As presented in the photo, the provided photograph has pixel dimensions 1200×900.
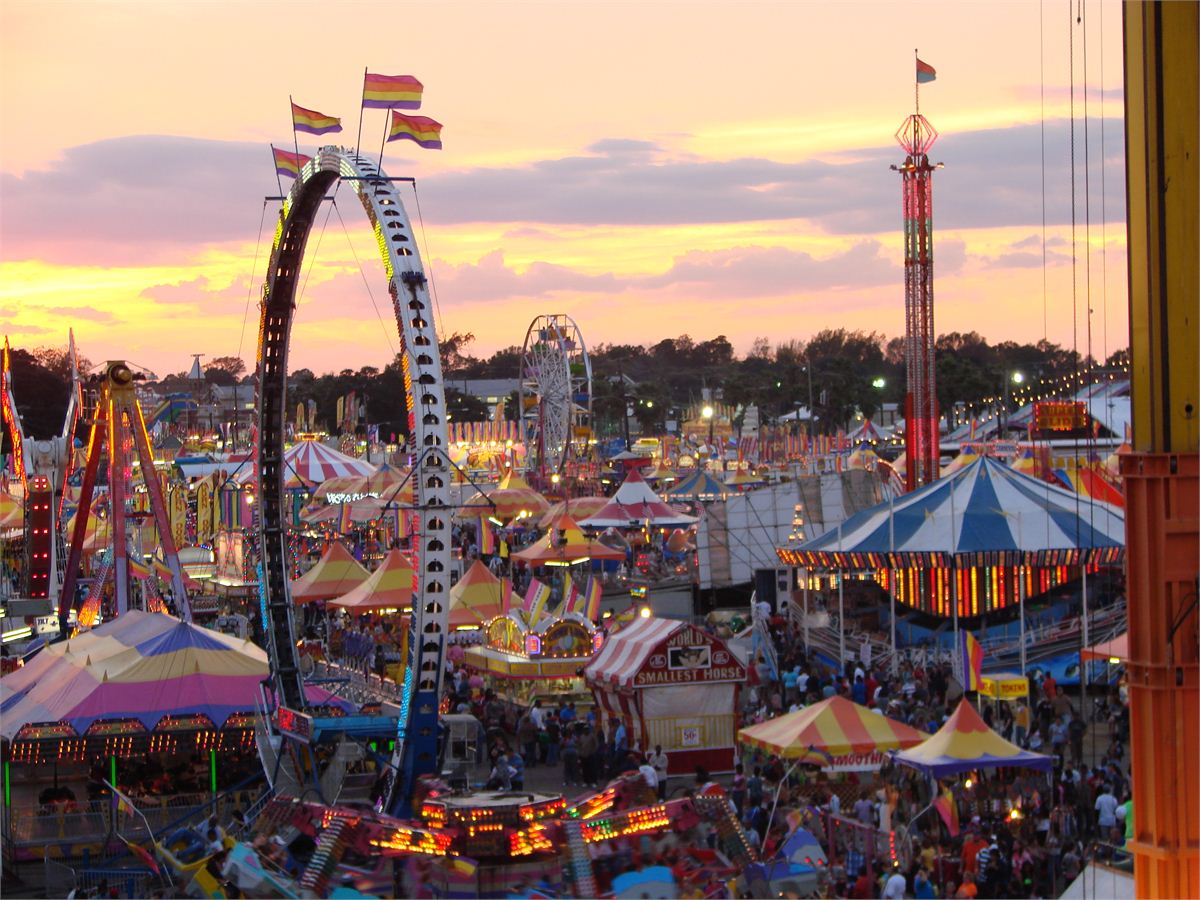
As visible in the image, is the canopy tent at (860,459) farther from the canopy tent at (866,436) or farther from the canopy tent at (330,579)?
the canopy tent at (330,579)

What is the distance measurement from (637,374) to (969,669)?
16011cm

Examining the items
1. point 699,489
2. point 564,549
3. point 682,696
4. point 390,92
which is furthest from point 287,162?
point 699,489

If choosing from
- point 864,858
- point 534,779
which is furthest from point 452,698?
point 864,858

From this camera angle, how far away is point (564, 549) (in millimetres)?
38875

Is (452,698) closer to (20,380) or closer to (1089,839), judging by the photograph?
(1089,839)

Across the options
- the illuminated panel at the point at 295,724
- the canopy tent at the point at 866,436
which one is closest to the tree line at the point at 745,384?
the canopy tent at the point at 866,436

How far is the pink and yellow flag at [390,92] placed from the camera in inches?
767

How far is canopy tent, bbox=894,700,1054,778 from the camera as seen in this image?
16.2m

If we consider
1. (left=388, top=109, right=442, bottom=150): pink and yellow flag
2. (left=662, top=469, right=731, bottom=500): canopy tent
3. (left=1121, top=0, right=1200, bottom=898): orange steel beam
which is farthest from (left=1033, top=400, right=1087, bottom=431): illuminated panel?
(left=1121, top=0, right=1200, bottom=898): orange steel beam

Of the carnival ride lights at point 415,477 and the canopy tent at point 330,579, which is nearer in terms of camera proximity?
the carnival ride lights at point 415,477

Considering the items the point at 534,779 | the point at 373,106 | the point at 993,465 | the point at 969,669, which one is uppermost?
the point at 373,106

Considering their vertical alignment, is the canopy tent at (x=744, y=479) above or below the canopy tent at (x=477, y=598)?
above

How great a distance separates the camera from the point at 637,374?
18000cm

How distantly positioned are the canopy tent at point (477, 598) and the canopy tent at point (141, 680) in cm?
681
